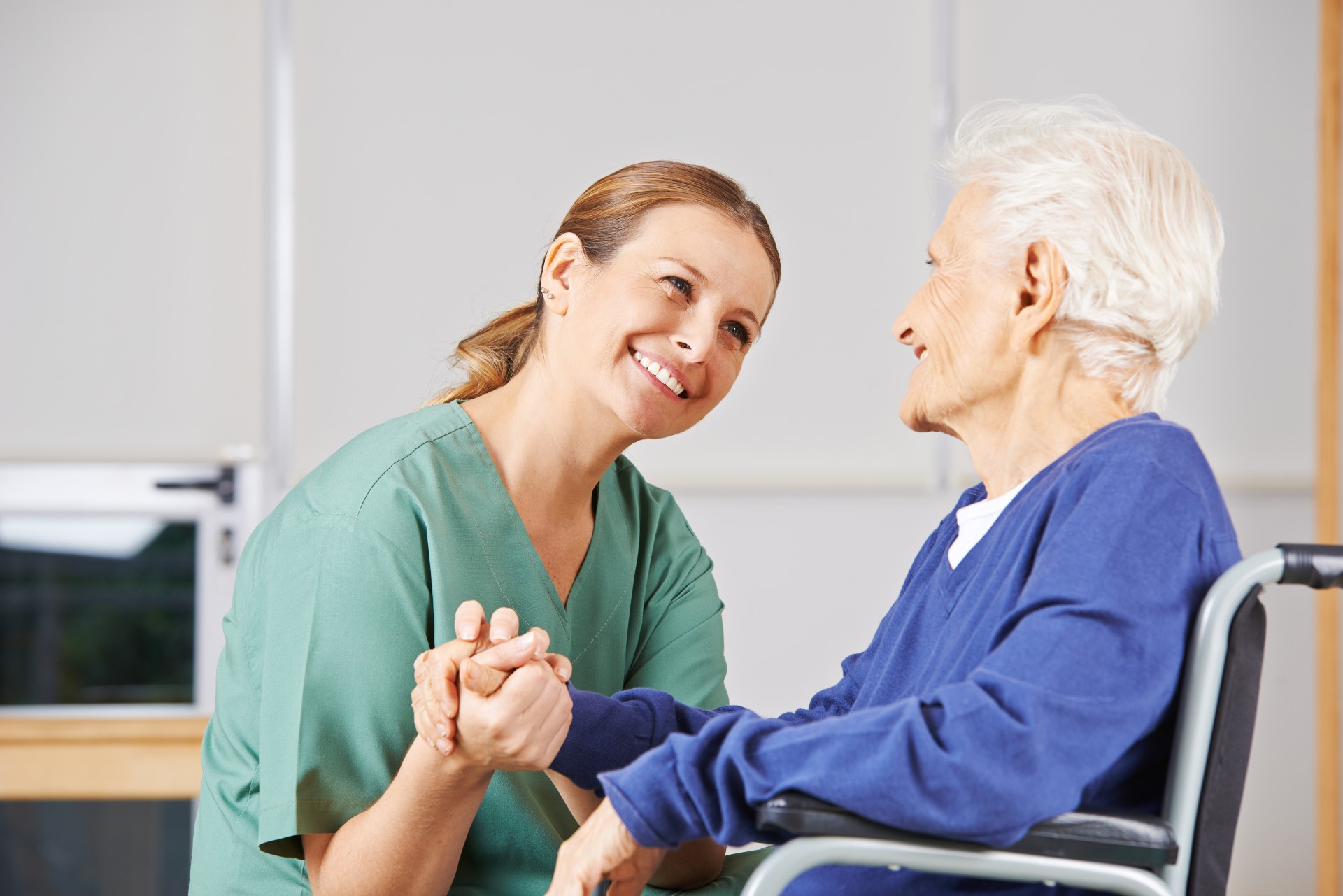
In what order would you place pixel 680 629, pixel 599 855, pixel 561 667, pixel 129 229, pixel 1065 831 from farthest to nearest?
pixel 129 229, pixel 680 629, pixel 561 667, pixel 599 855, pixel 1065 831

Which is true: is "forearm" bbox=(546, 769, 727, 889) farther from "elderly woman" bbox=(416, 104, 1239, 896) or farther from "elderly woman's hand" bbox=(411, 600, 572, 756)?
"elderly woman's hand" bbox=(411, 600, 572, 756)

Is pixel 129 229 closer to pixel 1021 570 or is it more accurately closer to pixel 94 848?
pixel 94 848

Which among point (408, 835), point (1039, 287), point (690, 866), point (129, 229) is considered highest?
point (1039, 287)

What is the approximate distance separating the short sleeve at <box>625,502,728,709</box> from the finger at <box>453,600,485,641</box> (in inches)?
17.9

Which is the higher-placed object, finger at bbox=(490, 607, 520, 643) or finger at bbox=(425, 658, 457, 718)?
finger at bbox=(490, 607, 520, 643)

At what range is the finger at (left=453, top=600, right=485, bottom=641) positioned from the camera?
42.6 inches

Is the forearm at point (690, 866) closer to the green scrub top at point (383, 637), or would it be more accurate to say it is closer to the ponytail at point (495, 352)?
the green scrub top at point (383, 637)

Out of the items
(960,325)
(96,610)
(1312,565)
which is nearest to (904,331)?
(960,325)

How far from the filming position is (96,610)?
2975 millimetres

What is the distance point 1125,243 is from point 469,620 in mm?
714

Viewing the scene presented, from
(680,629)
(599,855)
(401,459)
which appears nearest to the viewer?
(599,855)

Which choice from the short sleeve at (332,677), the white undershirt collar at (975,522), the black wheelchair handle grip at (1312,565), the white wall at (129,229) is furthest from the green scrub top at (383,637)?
the white wall at (129,229)

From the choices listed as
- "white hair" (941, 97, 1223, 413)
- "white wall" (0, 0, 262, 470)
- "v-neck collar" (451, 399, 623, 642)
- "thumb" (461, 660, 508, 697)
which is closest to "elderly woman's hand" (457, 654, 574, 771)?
"thumb" (461, 660, 508, 697)

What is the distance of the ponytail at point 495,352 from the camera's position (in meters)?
1.55
